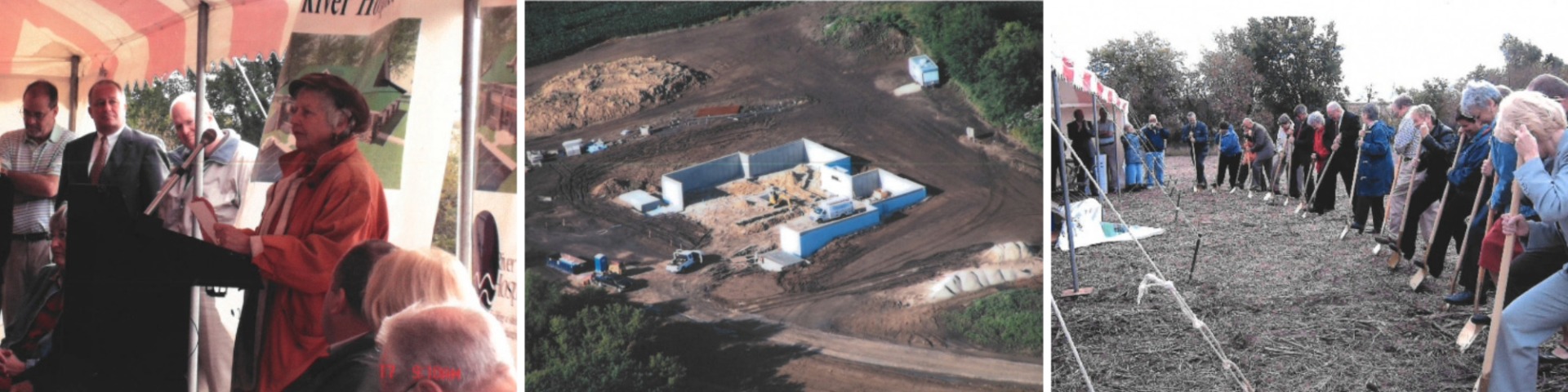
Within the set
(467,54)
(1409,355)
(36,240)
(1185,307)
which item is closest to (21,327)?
(36,240)

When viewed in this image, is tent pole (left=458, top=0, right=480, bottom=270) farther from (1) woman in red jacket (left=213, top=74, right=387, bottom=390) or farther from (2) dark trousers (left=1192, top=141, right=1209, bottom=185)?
(2) dark trousers (left=1192, top=141, right=1209, bottom=185)

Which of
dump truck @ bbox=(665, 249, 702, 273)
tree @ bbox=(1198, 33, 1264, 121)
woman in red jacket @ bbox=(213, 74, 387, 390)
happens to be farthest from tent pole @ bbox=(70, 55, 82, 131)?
tree @ bbox=(1198, 33, 1264, 121)

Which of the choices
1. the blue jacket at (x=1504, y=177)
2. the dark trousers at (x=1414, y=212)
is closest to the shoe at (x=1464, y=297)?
the dark trousers at (x=1414, y=212)

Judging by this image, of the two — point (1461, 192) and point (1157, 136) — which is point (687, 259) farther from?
point (1461, 192)

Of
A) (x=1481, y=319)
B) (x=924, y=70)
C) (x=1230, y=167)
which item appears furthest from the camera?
(x=1230, y=167)

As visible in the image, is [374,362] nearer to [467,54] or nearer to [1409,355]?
[467,54]

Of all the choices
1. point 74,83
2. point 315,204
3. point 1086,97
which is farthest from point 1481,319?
point 74,83
